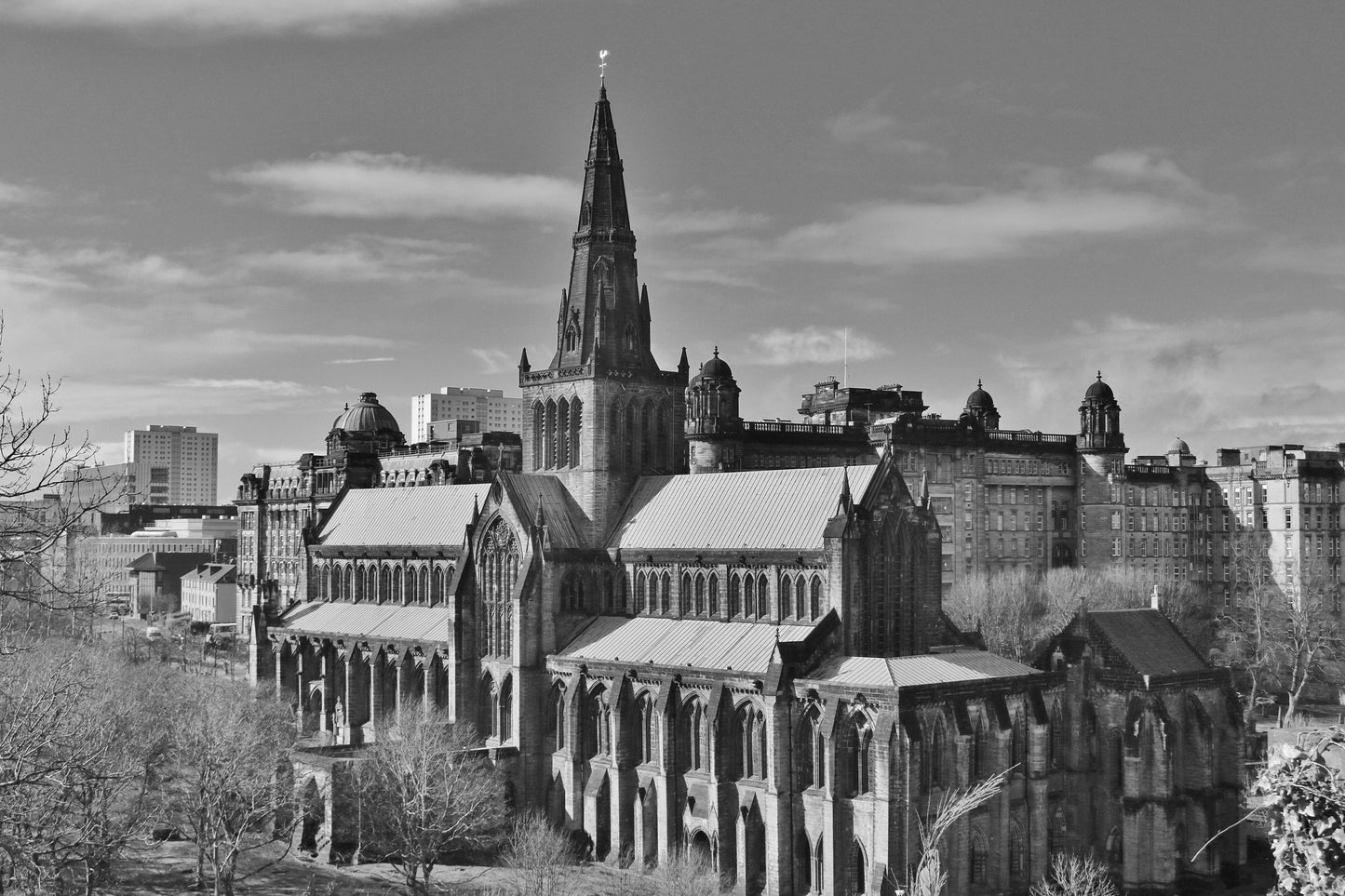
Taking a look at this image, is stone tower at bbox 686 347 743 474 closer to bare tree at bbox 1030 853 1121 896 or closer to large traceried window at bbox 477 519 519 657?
large traceried window at bbox 477 519 519 657

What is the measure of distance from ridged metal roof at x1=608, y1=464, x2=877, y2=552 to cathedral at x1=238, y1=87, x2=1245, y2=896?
0.67ft

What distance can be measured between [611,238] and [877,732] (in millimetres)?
40492

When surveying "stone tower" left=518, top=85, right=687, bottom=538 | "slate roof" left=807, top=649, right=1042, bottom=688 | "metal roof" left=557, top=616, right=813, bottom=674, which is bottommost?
"slate roof" left=807, top=649, right=1042, bottom=688

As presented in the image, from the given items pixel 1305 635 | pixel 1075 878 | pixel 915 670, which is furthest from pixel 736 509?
pixel 1305 635

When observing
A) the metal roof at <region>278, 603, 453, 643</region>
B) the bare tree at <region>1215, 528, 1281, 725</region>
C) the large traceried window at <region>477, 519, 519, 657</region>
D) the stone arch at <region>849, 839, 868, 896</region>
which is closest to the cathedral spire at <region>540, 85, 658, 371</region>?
the large traceried window at <region>477, 519, 519, 657</region>

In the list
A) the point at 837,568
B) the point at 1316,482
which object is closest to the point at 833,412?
the point at 1316,482

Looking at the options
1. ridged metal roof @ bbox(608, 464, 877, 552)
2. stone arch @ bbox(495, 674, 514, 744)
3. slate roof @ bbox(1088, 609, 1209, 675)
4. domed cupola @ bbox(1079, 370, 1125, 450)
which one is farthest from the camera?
domed cupola @ bbox(1079, 370, 1125, 450)

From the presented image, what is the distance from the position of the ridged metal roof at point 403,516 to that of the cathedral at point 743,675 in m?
0.87

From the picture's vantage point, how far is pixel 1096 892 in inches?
2616

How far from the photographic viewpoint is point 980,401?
535ft

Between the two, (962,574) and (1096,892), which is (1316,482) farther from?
(1096,892)

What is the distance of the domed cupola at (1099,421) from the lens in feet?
506

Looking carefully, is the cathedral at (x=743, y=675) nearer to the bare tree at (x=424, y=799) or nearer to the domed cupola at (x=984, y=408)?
the bare tree at (x=424, y=799)

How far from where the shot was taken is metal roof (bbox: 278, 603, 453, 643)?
95.9 metres
